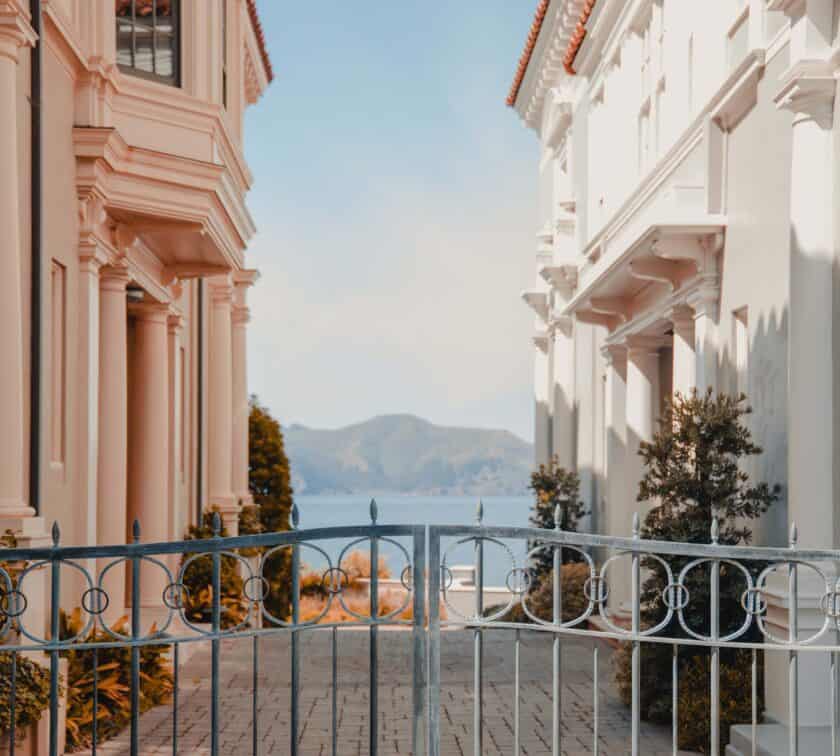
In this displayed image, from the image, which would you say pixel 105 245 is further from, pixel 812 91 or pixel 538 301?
pixel 538 301

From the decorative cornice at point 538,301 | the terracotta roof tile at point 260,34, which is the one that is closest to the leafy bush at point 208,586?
the terracotta roof tile at point 260,34

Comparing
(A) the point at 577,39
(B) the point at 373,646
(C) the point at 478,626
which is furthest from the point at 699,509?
(A) the point at 577,39

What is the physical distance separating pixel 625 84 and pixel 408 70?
60032mm

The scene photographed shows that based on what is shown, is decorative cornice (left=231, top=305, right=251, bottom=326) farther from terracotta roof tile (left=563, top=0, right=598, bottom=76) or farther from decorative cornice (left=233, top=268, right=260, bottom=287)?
terracotta roof tile (left=563, top=0, right=598, bottom=76)

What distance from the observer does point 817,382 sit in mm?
8211

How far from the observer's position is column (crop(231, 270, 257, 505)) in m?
21.9

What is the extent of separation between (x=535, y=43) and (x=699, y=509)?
548 inches

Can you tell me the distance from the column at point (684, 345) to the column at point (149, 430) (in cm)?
596

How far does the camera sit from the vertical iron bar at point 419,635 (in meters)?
6.09

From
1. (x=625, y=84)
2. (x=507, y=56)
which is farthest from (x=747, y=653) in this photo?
(x=507, y=56)

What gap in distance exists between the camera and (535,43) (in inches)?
885

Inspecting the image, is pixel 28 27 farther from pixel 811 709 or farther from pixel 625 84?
pixel 625 84

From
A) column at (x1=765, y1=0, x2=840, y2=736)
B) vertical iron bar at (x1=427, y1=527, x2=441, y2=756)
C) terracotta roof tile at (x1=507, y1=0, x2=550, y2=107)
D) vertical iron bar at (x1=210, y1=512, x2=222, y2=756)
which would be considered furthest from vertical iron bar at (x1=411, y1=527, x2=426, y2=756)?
terracotta roof tile at (x1=507, y1=0, x2=550, y2=107)

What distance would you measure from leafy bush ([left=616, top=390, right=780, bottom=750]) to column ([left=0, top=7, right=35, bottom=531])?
4.77m
